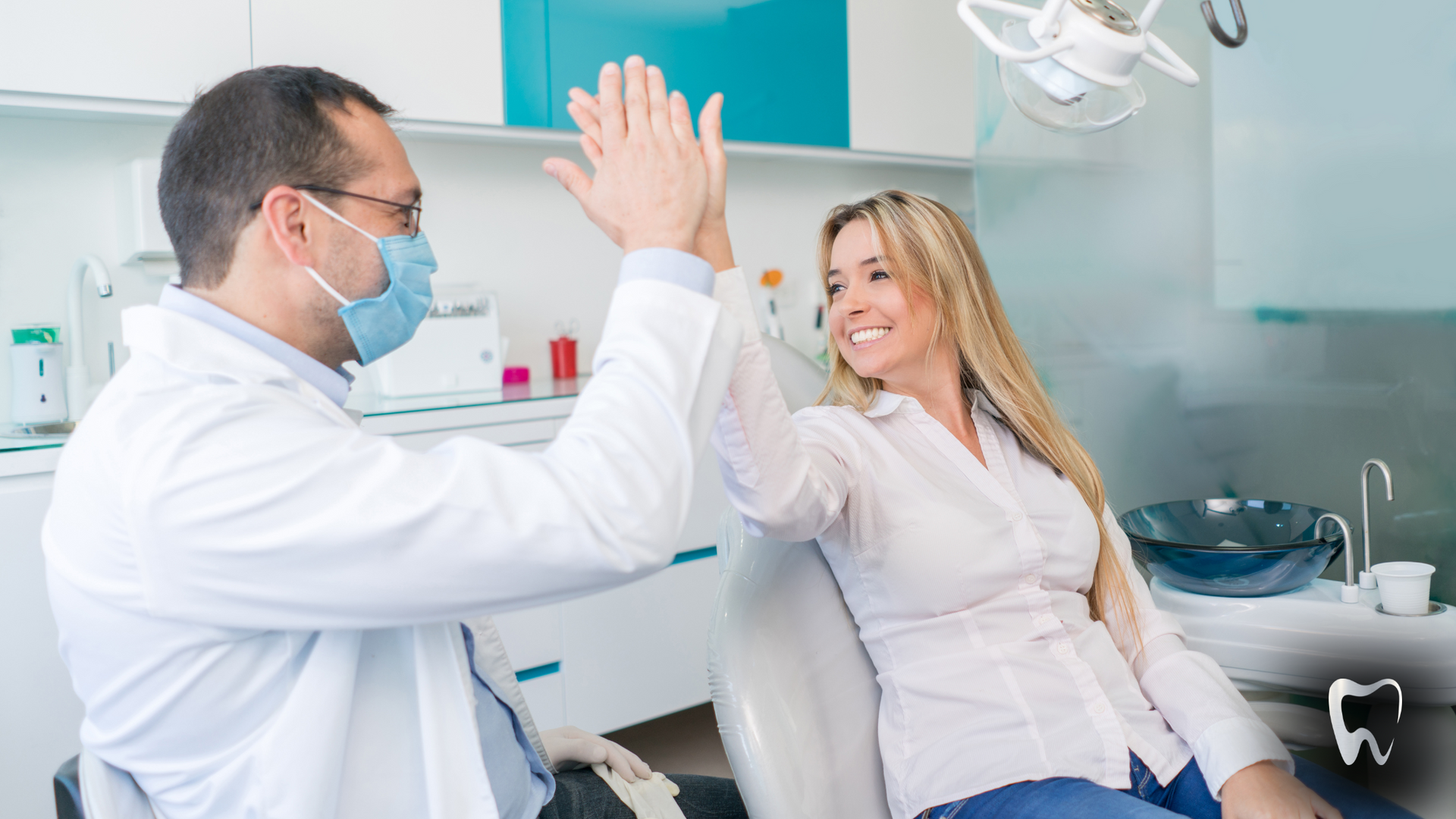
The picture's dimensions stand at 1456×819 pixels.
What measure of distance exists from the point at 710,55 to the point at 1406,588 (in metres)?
2.13

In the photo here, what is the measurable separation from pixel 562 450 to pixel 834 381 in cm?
81

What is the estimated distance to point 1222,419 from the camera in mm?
1838

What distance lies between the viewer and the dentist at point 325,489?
72 centimetres

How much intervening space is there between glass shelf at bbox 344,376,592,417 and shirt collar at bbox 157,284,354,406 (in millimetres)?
1204

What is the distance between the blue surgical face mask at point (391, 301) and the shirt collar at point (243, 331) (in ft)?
0.16

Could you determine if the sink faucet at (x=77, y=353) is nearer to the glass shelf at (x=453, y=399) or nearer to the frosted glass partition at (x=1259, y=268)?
the glass shelf at (x=453, y=399)

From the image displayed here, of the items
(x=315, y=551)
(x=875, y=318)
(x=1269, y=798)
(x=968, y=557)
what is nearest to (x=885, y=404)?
(x=875, y=318)

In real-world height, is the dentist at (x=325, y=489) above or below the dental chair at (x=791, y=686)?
above

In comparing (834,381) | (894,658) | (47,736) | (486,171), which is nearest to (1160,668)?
(894,658)

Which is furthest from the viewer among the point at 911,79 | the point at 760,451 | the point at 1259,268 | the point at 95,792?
the point at 911,79

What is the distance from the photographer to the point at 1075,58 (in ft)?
3.33

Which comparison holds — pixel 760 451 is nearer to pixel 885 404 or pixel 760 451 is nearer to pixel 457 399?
pixel 885 404

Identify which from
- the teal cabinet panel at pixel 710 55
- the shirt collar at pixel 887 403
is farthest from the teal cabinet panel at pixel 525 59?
the shirt collar at pixel 887 403

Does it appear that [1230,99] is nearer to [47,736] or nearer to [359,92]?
[359,92]
